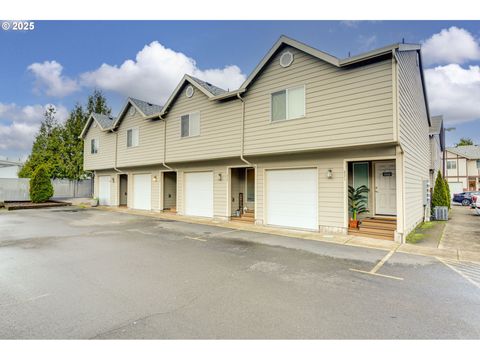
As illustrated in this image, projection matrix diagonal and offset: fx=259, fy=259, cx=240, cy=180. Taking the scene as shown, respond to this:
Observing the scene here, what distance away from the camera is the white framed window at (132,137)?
53.3 ft

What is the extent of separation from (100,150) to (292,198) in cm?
1553

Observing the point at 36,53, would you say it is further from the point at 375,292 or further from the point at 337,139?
the point at 375,292

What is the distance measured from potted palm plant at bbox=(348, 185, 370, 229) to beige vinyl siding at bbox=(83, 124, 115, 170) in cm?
1551

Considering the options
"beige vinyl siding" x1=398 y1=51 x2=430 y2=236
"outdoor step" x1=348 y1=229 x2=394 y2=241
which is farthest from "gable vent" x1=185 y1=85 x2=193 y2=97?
"outdoor step" x1=348 y1=229 x2=394 y2=241

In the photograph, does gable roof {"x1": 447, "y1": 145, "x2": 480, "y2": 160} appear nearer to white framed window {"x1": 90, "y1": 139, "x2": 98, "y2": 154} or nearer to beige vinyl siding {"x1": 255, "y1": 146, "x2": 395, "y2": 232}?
beige vinyl siding {"x1": 255, "y1": 146, "x2": 395, "y2": 232}

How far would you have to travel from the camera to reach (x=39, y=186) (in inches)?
766

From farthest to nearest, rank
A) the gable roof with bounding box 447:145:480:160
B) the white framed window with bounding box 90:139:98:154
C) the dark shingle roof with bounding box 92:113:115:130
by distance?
the gable roof with bounding box 447:145:480:160, the white framed window with bounding box 90:139:98:154, the dark shingle roof with bounding box 92:113:115:130

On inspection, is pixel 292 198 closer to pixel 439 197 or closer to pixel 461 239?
pixel 461 239

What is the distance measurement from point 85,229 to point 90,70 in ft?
51.2

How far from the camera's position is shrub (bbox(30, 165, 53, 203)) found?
19.3 metres

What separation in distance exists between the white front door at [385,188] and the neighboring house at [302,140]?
0.11 feet

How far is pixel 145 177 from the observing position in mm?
16531

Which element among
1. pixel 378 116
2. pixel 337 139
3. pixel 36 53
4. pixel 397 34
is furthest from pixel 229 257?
pixel 36 53

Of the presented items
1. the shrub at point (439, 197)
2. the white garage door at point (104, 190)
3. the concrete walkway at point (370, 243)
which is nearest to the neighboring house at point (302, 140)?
the concrete walkway at point (370, 243)
